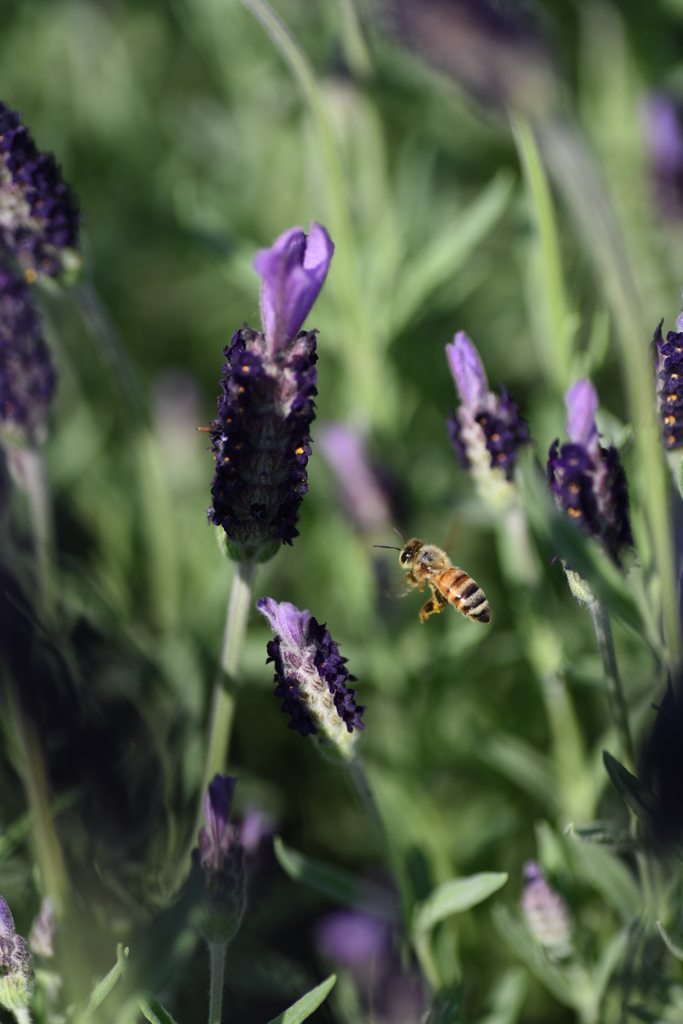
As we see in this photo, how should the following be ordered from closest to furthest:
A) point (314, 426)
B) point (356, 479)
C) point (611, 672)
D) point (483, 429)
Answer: point (611, 672)
point (483, 429)
point (356, 479)
point (314, 426)

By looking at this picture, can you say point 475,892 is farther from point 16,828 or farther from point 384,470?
point 384,470

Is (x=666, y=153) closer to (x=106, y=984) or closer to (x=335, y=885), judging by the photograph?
(x=335, y=885)

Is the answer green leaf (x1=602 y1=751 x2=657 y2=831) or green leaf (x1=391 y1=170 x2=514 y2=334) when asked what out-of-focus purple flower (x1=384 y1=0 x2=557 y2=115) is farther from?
green leaf (x1=602 y1=751 x2=657 y2=831)

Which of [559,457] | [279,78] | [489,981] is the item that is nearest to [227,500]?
[559,457]

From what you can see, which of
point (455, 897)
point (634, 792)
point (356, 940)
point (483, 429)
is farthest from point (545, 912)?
point (483, 429)

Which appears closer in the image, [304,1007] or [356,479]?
[304,1007]

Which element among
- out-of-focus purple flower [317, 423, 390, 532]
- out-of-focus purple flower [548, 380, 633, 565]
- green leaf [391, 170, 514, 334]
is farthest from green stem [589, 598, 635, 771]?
green leaf [391, 170, 514, 334]
